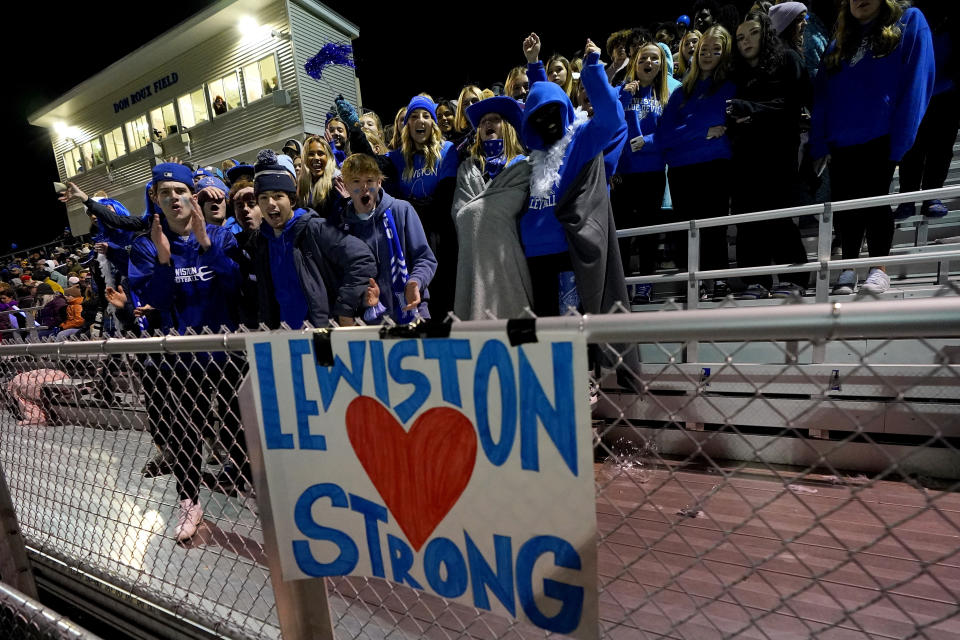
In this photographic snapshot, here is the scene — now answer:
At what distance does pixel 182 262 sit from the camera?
2748 mm

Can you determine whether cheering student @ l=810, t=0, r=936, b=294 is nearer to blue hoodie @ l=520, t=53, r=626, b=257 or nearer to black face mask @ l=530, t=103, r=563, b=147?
blue hoodie @ l=520, t=53, r=626, b=257

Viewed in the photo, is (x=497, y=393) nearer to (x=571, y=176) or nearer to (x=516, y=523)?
(x=516, y=523)

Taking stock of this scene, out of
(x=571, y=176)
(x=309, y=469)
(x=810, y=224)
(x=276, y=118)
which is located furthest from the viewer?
(x=276, y=118)

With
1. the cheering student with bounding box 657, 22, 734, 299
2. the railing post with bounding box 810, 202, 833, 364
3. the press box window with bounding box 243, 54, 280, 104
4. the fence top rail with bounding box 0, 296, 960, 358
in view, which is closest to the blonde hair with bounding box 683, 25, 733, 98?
the cheering student with bounding box 657, 22, 734, 299

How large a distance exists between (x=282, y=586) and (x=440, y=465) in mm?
760

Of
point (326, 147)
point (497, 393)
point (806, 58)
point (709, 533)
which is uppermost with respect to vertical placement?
point (806, 58)

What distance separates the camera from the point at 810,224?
4.88 m

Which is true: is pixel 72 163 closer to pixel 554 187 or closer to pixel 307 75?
pixel 307 75

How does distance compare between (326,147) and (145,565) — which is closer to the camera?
(145,565)

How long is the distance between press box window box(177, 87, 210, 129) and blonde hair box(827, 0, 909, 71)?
1725cm

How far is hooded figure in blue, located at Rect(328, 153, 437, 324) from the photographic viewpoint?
2.99 metres

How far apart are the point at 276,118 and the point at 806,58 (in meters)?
14.0

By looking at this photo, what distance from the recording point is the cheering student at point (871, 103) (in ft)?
9.88

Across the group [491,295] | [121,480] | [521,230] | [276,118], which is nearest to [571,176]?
[521,230]
